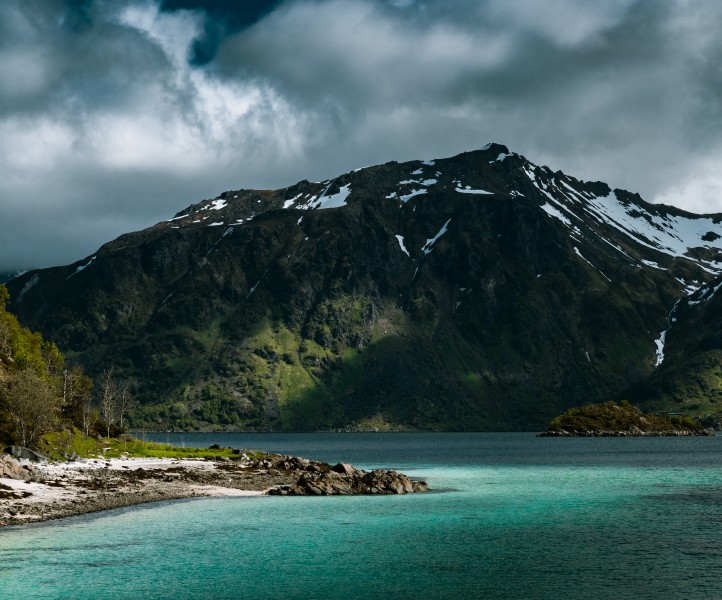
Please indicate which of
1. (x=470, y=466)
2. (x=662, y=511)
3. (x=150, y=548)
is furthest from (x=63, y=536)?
(x=470, y=466)

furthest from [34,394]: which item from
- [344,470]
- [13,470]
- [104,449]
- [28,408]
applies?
[344,470]

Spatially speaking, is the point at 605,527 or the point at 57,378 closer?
the point at 605,527

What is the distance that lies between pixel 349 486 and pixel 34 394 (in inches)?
1708

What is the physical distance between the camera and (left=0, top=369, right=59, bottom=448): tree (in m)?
110

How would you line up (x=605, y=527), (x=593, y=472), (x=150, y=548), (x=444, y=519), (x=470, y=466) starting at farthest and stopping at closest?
(x=470, y=466) < (x=593, y=472) < (x=444, y=519) < (x=605, y=527) < (x=150, y=548)

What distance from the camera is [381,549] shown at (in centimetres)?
6319

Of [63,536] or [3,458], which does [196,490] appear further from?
[63,536]

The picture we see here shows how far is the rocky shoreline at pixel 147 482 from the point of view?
3150 inches

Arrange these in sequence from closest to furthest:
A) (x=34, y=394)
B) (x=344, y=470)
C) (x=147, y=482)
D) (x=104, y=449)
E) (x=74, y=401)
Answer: (x=147, y=482), (x=34, y=394), (x=344, y=470), (x=104, y=449), (x=74, y=401)

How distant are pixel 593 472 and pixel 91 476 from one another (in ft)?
291

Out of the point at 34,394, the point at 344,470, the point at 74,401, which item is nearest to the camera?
the point at 34,394

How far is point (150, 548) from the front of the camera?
6219 cm

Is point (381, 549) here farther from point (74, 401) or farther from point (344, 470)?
point (74, 401)

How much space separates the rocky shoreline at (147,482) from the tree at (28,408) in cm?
603
